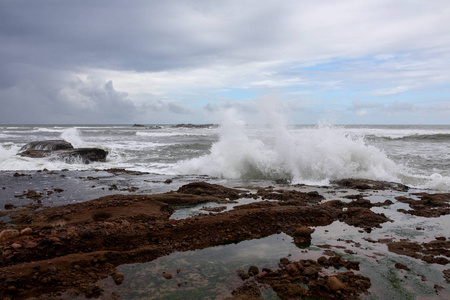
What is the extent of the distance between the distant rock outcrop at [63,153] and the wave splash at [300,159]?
6914mm

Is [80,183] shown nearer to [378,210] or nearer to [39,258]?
[39,258]

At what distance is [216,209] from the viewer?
7117mm

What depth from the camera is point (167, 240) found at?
5102 mm

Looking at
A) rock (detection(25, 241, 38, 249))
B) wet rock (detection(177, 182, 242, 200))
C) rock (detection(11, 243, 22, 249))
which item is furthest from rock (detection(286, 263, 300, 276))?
wet rock (detection(177, 182, 242, 200))

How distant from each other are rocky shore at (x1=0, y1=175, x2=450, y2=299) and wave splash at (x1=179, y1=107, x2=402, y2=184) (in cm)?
446

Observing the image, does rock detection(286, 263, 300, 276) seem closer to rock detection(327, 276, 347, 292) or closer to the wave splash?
rock detection(327, 276, 347, 292)

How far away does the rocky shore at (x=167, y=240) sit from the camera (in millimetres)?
3646

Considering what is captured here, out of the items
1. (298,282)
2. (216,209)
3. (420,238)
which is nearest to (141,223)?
(216,209)

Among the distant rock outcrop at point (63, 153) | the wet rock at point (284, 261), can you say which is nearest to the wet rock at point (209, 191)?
the wet rock at point (284, 261)

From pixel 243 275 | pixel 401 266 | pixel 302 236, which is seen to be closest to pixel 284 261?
pixel 243 275

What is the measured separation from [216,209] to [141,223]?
2065mm

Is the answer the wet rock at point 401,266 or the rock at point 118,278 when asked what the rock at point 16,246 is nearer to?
the rock at point 118,278

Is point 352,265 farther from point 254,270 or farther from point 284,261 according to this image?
point 254,270

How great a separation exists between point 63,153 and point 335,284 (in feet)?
59.3
